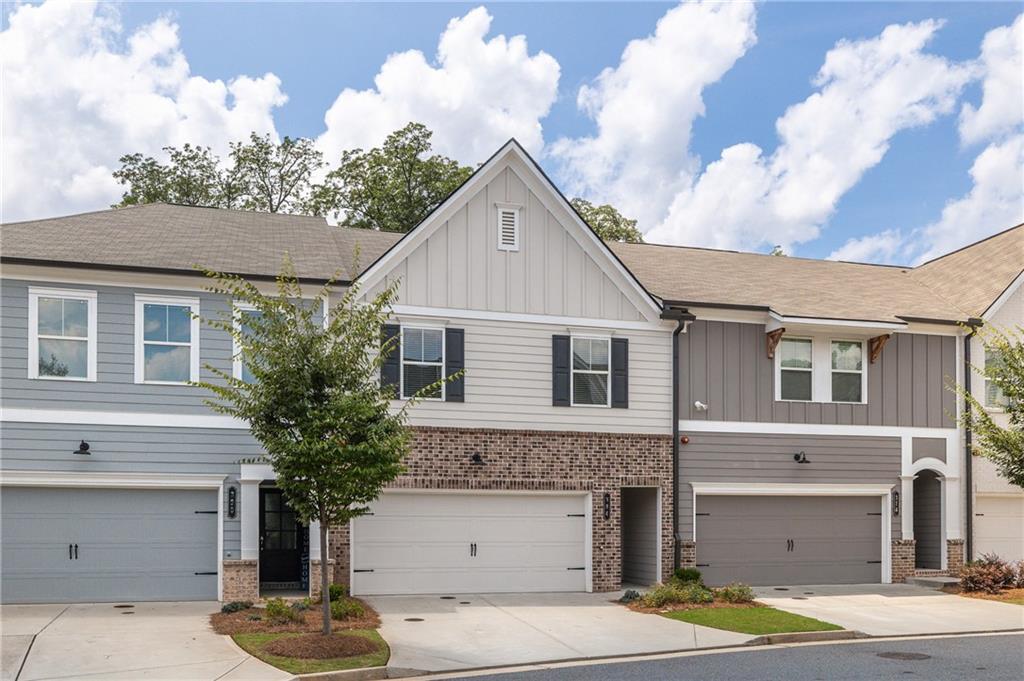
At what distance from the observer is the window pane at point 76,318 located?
1741cm

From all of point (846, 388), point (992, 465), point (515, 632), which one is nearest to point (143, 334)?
point (515, 632)

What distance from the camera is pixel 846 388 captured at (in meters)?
22.2

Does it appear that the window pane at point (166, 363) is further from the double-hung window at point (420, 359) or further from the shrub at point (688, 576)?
the shrub at point (688, 576)

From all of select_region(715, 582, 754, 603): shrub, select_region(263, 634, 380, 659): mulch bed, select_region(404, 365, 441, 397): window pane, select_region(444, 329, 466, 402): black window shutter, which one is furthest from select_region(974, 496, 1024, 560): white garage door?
select_region(263, 634, 380, 659): mulch bed

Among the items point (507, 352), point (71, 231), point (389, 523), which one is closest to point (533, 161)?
point (507, 352)

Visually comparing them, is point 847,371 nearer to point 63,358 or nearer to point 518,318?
point 518,318

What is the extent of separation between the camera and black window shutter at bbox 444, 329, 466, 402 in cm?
1931

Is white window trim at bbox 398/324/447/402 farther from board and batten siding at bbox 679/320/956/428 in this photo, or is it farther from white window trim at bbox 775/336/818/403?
white window trim at bbox 775/336/818/403

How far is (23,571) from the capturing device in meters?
17.0

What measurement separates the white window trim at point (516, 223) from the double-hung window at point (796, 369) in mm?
6188

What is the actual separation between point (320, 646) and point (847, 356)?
13.8 m

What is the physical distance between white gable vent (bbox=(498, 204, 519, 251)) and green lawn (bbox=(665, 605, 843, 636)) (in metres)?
7.56

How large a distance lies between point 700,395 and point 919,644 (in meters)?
7.24

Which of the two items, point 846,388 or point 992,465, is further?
point 992,465
